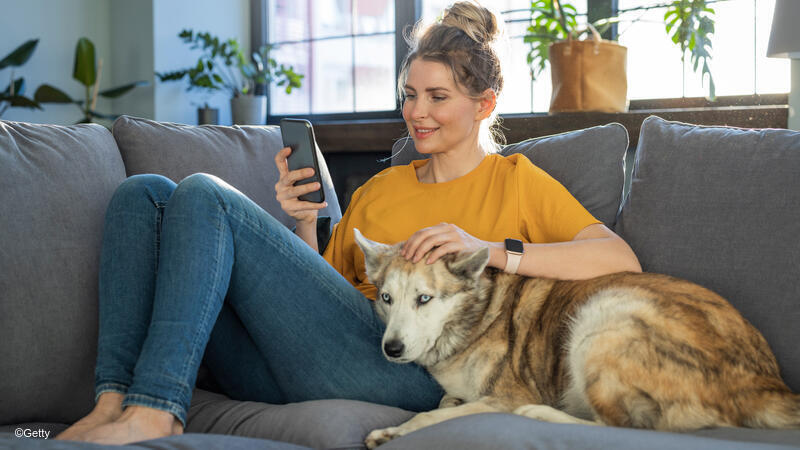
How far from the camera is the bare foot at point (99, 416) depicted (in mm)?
1310

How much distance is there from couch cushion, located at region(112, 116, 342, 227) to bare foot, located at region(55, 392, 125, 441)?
2.93 feet

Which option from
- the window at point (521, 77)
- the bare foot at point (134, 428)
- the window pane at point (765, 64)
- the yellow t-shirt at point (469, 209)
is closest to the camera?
the bare foot at point (134, 428)

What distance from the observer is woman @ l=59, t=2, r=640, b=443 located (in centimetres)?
140

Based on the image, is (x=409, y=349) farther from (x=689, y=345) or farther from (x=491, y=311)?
(x=689, y=345)

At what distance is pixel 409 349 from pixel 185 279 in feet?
1.71

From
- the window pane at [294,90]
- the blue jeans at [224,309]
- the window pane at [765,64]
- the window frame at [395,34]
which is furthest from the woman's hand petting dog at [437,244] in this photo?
the window pane at [294,90]

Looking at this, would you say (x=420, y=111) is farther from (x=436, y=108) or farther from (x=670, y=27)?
(x=670, y=27)

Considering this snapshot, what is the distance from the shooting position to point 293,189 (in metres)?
1.89

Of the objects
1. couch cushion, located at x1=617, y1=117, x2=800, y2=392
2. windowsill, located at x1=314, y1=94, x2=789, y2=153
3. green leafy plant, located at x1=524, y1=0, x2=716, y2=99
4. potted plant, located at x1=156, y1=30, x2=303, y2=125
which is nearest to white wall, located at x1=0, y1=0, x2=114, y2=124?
potted plant, located at x1=156, y1=30, x2=303, y2=125

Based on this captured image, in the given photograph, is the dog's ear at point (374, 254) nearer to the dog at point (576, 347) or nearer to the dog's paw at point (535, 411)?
the dog at point (576, 347)

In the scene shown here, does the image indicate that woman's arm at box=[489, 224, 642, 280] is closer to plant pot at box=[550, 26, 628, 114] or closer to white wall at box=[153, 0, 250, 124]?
plant pot at box=[550, 26, 628, 114]

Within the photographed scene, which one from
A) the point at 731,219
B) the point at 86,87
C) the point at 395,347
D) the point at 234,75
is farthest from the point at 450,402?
the point at 86,87

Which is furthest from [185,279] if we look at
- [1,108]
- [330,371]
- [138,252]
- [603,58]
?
[1,108]

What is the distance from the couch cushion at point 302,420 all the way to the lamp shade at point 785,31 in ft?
6.22
